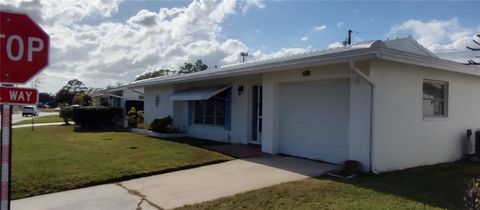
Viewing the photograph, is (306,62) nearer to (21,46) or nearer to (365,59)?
(365,59)

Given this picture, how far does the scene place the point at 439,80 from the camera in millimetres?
11656

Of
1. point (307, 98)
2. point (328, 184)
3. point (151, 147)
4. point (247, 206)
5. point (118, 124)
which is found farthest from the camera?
point (118, 124)

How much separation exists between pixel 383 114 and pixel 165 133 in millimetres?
11580

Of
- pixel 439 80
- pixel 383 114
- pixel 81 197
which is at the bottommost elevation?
pixel 81 197

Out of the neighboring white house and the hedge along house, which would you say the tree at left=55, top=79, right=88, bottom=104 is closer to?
the neighboring white house

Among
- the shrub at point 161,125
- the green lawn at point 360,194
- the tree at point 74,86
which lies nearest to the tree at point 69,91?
the tree at point 74,86

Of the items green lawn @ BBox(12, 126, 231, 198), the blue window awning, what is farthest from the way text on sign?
the blue window awning

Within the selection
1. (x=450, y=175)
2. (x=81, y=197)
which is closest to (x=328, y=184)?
(x=450, y=175)

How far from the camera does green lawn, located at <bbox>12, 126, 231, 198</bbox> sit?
8562mm

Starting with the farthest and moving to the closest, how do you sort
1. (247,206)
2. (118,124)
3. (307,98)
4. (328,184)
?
(118,124) → (307,98) → (328,184) → (247,206)

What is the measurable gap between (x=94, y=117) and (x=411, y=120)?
21.1m

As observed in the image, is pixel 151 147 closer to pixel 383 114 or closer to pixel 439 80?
pixel 383 114

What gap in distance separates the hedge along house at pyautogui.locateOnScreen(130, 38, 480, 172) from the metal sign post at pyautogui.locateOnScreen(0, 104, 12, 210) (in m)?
7.16

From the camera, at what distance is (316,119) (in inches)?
445
